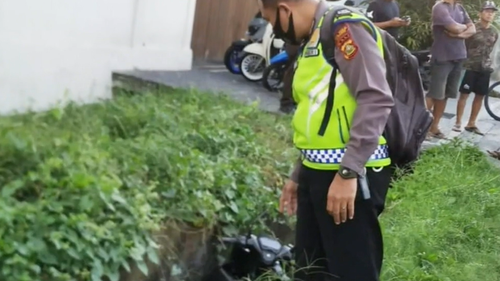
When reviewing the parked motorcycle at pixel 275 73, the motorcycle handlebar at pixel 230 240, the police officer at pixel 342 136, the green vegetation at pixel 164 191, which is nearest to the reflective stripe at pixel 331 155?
the police officer at pixel 342 136

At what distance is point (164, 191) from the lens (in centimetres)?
402

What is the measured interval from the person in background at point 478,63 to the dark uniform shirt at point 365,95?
618 centimetres

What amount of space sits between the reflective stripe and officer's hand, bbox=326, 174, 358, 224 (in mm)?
92

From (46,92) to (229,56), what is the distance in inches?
A: 161

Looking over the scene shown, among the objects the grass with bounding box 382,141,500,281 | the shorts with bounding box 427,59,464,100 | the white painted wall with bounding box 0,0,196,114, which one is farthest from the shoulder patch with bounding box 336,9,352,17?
the shorts with bounding box 427,59,464,100

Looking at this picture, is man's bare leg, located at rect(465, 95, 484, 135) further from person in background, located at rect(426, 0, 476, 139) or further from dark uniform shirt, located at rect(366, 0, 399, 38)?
dark uniform shirt, located at rect(366, 0, 399, 38)

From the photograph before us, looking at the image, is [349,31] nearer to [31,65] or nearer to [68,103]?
[68,103]

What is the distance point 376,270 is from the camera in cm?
282

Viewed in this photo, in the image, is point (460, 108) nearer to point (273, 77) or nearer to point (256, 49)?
point (273, 77)

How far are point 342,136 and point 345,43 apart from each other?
33 centimetres

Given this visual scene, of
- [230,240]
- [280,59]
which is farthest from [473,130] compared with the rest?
[230,240]

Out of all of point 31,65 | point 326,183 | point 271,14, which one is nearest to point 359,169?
point 326,183

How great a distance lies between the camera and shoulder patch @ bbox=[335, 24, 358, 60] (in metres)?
2.51

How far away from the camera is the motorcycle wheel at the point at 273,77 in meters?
8.66
